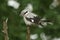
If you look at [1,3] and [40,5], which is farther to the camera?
[40,5]

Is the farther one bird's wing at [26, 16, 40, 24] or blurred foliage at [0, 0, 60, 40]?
blurred foliage at [0, 0, 60, 40]

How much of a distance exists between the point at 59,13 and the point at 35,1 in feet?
1.84

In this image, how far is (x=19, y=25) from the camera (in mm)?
4059

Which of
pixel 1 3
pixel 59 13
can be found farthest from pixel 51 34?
pixel 1 3

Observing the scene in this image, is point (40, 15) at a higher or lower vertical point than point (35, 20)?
lower

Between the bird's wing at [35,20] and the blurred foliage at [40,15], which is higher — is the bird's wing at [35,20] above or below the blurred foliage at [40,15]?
above

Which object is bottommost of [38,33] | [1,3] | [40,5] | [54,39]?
[54,39]

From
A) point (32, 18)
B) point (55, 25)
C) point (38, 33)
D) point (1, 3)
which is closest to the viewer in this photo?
point (32, 18)

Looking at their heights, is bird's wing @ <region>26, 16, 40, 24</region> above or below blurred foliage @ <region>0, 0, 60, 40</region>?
above

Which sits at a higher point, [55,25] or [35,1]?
[35,1]

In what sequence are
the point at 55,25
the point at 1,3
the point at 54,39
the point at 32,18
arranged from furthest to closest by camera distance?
1. the point at 54,39
2. the point at 55,25
3. the point at 1,3
4. the point at 32,18

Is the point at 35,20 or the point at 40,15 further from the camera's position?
the point at 40,15

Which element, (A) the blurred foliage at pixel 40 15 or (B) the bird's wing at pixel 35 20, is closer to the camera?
(B) the bird's wing at pixel 35 20

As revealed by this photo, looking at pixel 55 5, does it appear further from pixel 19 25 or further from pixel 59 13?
pixel 19 25
